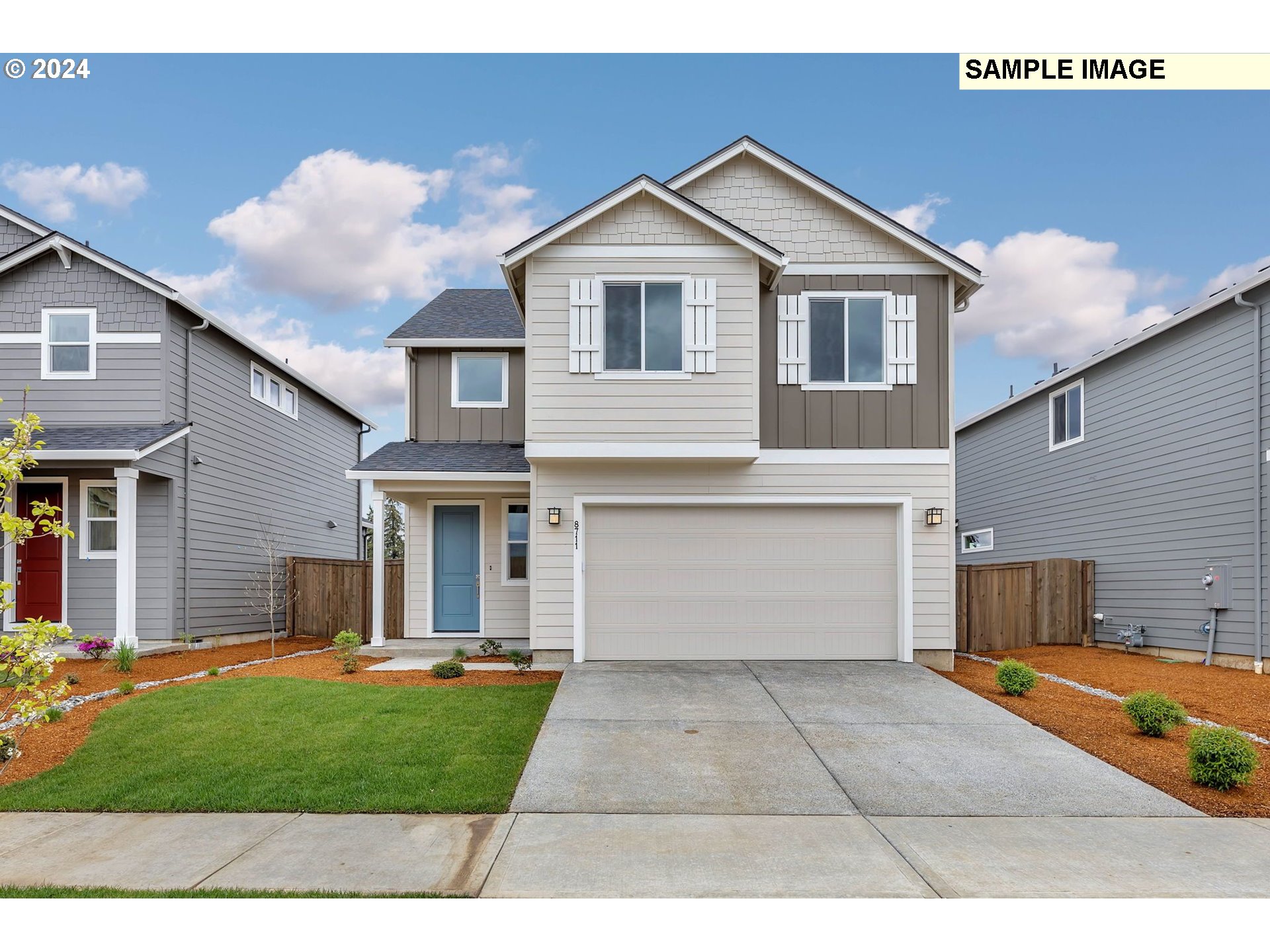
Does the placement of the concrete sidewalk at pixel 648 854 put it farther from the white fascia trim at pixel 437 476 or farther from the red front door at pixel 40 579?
the red front door at pixel 40 579

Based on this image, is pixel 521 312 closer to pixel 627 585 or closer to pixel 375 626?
pixel 627 585

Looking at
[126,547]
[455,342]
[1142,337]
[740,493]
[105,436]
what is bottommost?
[126,547]

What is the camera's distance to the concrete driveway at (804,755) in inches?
225

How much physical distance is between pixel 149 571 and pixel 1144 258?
22.1m

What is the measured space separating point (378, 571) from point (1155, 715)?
33.0 feet

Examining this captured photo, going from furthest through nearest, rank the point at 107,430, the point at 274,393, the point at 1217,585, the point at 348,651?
the point at 274,393 → the point at 107,430 → the point at 1217,585 → the point at 348,651

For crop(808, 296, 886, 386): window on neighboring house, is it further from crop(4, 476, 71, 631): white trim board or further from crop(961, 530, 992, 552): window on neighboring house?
crop(4, 476, 71, 631): white trim board

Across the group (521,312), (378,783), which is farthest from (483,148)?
(378,783)

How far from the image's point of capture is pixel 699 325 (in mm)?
10188

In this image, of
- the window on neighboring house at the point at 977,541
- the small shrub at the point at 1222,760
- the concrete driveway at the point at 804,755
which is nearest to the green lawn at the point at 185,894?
the concrete driveway at the point at 804,755

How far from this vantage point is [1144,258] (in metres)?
19.0

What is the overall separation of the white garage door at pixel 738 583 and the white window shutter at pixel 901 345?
198 centimetres

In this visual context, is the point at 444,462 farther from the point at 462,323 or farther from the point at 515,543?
the point at 462,323

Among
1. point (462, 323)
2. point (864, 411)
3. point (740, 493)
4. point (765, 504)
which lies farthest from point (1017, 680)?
point (462, 323)
